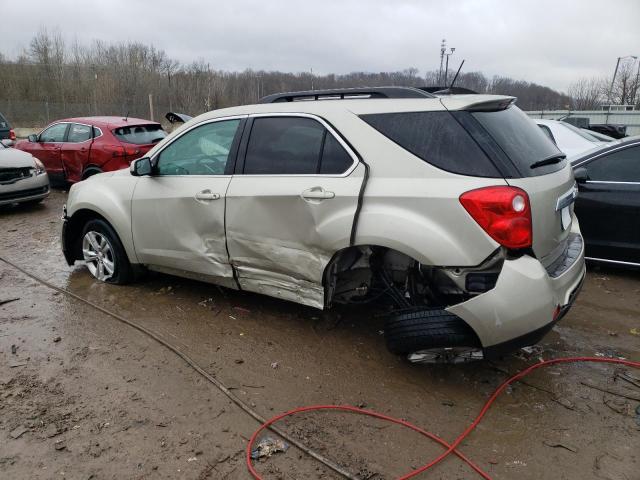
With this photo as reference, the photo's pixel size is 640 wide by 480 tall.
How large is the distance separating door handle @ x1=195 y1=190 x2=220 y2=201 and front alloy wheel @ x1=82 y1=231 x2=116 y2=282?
147 centimetres

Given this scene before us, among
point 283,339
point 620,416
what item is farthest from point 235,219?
point 620,416

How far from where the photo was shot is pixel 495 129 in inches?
116

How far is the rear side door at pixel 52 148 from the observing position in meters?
10.0

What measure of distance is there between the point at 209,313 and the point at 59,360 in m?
1.23

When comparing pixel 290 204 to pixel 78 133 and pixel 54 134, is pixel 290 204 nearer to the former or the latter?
pixel 78 133

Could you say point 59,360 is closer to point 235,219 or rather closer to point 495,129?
point 235,219

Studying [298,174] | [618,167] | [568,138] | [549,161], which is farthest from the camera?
[568,138]

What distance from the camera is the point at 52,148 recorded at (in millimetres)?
10102

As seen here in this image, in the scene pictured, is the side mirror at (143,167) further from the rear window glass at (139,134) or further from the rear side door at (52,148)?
the rear side door at (52,148)

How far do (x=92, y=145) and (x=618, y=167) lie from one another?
28.6 ft

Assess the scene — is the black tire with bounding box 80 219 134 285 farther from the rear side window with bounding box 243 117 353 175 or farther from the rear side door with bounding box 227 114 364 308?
the rear side window with bounding box 243 117 353 175

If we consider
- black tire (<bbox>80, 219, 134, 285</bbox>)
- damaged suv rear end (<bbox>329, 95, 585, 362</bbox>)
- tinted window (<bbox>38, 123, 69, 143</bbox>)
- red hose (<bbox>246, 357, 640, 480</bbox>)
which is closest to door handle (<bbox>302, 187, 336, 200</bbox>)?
damaged suv rear end (<bbox>329, 95, 585, 362</bbox>)

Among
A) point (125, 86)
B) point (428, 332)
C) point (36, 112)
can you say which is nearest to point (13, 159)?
point (428, 332)

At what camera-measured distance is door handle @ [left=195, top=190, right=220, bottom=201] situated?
3795 mm
